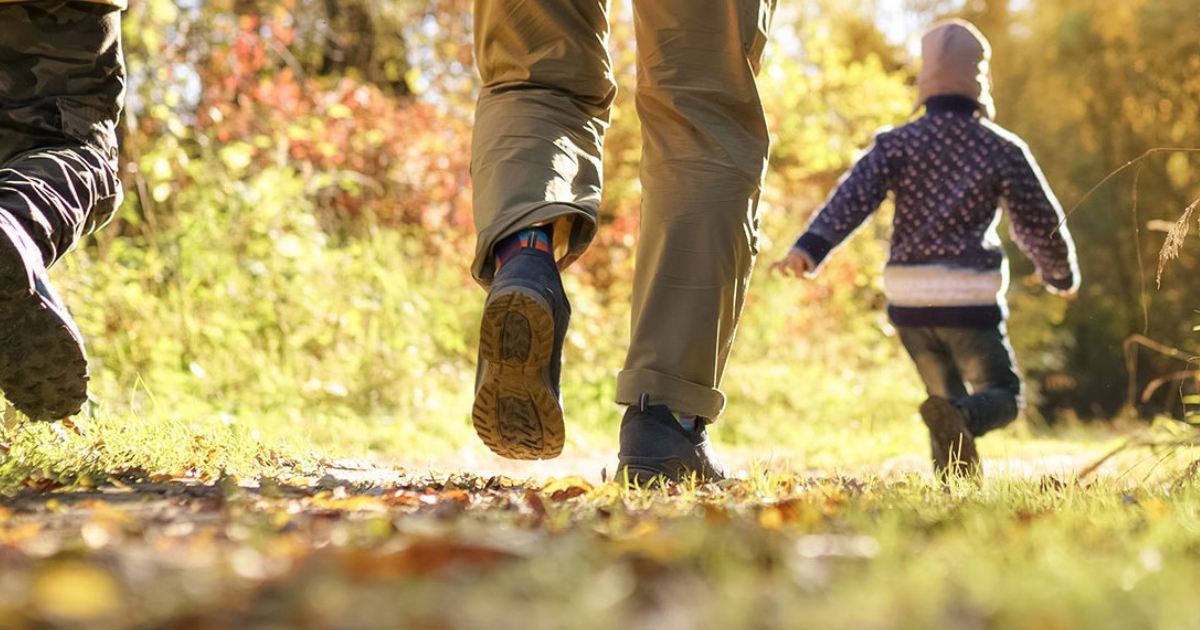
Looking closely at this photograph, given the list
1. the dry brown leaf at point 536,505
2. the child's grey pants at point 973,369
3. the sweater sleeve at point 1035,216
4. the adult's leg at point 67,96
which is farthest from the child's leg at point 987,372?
the adult's leg at point 67,96

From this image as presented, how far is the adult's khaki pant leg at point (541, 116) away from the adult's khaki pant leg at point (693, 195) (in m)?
0.12

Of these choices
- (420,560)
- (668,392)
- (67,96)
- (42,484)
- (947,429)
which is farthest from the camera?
(947,429)

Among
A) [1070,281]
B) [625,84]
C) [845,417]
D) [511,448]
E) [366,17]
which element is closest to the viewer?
[511,448]

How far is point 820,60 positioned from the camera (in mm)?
8977

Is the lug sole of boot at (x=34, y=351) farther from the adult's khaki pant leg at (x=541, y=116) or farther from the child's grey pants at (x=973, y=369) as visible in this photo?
the child's grey pants at (x=973, y=369)

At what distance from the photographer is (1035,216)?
13.3 feet

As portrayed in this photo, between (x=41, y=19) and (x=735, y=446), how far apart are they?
12.5 ft

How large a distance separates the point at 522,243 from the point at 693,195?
1.19ft

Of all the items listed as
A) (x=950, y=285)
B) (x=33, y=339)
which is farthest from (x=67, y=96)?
(x=950, y=285)

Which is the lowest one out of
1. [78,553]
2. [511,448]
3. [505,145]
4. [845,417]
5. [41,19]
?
[845,417]

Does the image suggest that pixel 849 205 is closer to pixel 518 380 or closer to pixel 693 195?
pixel 693 195

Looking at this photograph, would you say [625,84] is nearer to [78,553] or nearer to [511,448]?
[511,448]

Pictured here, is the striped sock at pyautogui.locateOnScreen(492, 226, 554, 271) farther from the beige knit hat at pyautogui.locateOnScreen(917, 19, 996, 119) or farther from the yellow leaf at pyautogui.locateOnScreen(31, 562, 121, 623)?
the beige knit hat at pyautogui.locateOnScreen(917, 19, 996, 119)

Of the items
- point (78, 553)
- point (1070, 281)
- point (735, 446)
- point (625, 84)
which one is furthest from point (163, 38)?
point (78, 553)
